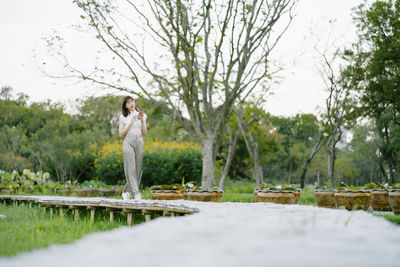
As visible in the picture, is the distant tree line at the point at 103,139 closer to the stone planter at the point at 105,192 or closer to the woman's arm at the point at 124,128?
the stone planter at the point at 105,192

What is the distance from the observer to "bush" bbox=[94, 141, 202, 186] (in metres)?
14.6

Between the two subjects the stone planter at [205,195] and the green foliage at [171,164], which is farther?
the green foliage at [171,164]

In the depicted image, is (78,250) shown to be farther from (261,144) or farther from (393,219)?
(261,144)

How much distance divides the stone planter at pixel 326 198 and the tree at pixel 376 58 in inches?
391

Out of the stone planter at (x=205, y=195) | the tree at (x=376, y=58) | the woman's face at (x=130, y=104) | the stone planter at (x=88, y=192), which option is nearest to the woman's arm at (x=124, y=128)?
the woman's face at (x=130, y=104)

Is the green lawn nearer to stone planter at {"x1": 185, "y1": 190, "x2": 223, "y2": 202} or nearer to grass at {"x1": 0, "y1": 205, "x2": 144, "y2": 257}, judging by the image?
grass at {"x1": 0, "y1": 205, "x2": 144, "y2": 257}

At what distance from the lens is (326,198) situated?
7.32m

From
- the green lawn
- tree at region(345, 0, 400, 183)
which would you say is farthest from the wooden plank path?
tree at region(345, 0, 400, 183)

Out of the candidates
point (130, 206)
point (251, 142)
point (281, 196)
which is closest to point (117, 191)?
point (130, 206)

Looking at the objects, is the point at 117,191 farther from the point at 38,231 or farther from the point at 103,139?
the point at 103,139

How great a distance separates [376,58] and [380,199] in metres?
10.5

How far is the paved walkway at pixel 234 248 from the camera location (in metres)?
1.72

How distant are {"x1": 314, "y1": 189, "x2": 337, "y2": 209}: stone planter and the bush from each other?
760 cm

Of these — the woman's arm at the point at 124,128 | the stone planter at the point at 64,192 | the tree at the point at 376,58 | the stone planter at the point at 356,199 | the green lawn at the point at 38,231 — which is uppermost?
the tree at the point at 376,58
